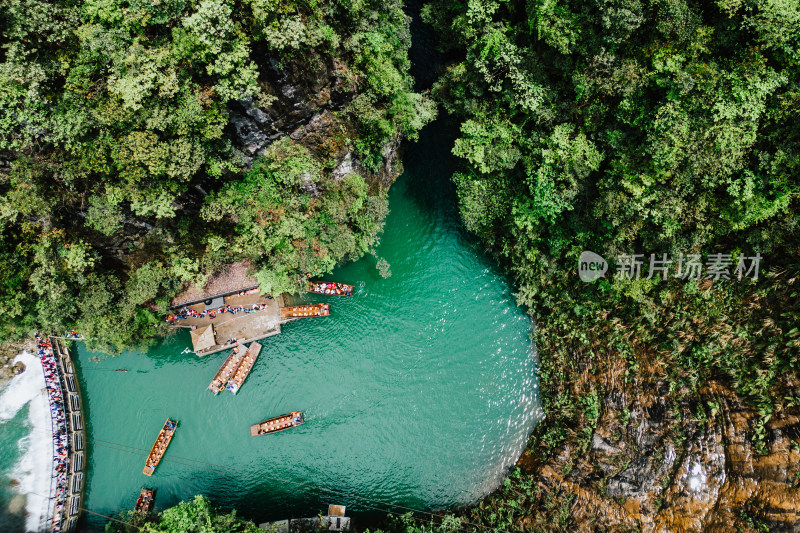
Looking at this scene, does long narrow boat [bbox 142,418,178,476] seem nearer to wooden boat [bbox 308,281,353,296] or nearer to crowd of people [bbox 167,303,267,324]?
crowd of people [bbox 167,303,267,324]

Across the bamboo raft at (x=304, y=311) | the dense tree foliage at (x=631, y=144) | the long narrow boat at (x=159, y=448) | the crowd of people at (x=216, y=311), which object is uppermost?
the dense tree foliage at (x=631, y=144)

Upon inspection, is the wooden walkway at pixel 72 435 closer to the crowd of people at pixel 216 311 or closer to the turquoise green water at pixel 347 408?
the turquoise green water at pixel 347 408

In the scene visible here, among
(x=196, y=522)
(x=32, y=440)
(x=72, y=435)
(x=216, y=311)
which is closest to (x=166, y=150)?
(x=216, y=311)

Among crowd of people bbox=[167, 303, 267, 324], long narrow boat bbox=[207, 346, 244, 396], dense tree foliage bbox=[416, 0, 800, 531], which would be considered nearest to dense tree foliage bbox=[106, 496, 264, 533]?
long narrow boat bbox=[207, 346, 244, 396]

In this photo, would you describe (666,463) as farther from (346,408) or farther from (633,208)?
(346,408)

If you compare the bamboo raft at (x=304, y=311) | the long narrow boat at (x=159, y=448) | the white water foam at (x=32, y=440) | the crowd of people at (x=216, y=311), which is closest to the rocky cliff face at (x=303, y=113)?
the bamboo raft at (x=304, y=311)

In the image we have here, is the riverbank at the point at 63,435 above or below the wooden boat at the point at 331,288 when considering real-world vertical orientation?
below
